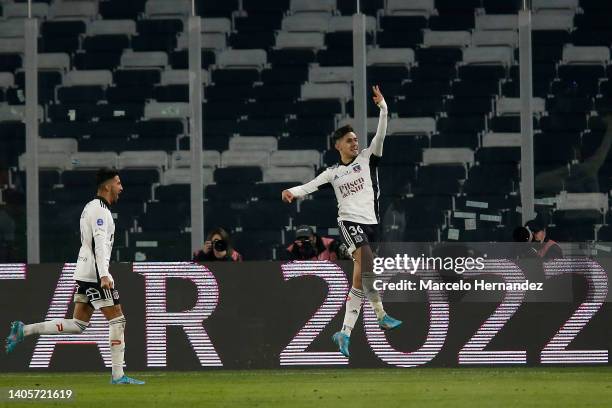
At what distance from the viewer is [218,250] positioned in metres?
16.2

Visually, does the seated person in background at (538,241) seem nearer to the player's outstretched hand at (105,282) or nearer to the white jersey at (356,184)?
the white jersey at (356,184)

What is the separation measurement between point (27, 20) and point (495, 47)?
5.45m

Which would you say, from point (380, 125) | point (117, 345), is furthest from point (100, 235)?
point (380, 125)

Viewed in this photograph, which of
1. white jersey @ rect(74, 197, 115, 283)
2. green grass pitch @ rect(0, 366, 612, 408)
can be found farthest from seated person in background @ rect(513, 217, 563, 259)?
white jersey @ rect(74, 197, 115, 283)

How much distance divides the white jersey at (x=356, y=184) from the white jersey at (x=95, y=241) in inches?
76.3

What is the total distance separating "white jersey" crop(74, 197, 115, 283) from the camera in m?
13.1

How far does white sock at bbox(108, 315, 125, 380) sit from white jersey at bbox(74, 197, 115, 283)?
0.46m

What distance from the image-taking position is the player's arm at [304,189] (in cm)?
1321

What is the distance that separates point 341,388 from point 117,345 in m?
2.17

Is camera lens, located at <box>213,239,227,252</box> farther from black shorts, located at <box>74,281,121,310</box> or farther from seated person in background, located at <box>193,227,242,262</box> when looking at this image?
black shorts, located at <box>74,281,121,310</box>

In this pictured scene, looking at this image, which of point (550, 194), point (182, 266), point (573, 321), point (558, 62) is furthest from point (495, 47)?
point (182, 266)

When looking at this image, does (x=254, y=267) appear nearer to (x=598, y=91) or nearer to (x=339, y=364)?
(x=339, y=364)

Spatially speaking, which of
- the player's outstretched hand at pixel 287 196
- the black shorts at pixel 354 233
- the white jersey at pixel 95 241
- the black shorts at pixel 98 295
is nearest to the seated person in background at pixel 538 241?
the black shorts at pixel 354 233

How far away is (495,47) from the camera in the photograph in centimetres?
1675
